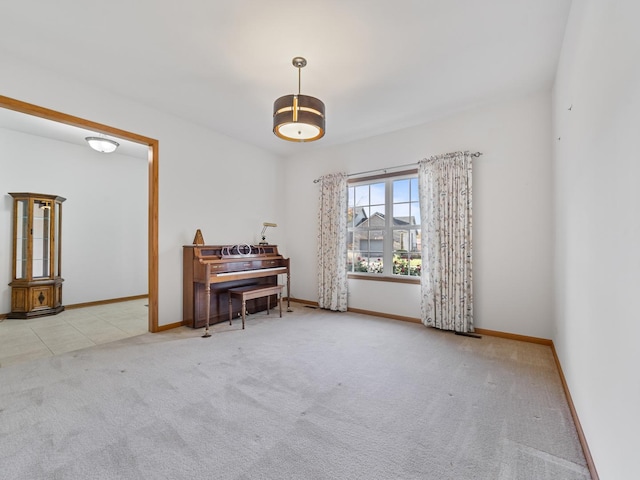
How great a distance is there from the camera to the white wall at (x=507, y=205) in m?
3.27

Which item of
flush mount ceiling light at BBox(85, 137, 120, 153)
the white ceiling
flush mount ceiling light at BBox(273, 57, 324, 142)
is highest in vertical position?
the white ceiling

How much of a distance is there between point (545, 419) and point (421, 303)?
2140mm

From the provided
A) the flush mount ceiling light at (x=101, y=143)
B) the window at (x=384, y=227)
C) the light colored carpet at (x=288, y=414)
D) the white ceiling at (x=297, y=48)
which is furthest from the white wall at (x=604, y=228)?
the flush mount ceiling light at (x=101, y=143)

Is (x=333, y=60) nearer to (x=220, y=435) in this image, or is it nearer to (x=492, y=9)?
(x=492, y=9)

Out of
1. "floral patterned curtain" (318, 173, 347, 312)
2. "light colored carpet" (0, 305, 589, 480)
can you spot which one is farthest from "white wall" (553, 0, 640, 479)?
"floral patterned curtain" (318, 173, 347, 312)

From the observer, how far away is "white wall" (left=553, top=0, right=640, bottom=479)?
1.03 m

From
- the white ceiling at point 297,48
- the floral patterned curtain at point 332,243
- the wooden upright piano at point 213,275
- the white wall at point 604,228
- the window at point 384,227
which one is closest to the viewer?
the white wall at point 604,228

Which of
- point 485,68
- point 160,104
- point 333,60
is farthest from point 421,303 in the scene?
point 160,104

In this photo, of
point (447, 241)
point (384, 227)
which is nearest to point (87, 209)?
point (384, 227)

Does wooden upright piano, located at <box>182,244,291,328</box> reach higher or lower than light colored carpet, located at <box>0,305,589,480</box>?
higher

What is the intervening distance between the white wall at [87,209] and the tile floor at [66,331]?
0.60 metres

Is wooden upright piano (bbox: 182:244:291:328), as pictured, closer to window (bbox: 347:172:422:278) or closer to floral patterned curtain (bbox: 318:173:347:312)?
floral patterned curtain (bbox: 318:173:347:312)

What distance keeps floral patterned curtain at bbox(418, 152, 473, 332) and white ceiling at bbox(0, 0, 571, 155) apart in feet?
2.64

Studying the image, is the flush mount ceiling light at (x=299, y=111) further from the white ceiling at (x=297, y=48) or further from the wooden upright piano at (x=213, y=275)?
the wooden upright piano at (x=213, y=275)
